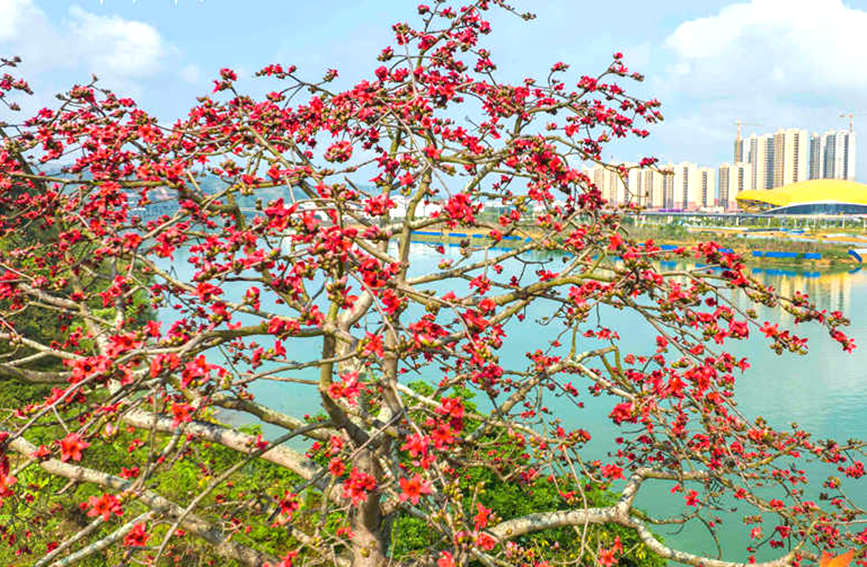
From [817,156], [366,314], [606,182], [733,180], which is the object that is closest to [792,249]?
[606,182]

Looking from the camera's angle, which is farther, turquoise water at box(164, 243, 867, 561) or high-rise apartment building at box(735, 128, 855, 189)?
high-rise apartment building at box(735, 128, 855, 189)

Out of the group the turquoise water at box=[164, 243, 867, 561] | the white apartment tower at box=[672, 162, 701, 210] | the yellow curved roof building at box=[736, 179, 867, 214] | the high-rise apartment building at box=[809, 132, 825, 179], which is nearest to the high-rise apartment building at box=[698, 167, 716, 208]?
the white apartment tower at box=[672, 162, 701, 210]

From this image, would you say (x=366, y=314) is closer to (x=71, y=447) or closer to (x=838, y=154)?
(x=71, y=447)

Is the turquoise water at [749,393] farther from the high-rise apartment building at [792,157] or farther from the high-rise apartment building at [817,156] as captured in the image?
the high-rise apartment building at [817,156]

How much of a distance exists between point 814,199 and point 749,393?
75.8 metres

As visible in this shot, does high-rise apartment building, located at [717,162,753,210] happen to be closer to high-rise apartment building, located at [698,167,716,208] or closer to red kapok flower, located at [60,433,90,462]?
high-rise apartment building, located at [698,167,716,208]

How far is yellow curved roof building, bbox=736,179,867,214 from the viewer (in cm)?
7594

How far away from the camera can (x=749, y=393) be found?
14.9 metres

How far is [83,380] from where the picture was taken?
1.77 m

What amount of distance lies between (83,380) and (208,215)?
159 centimetres

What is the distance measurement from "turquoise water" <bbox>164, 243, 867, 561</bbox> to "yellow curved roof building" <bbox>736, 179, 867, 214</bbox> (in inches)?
2445

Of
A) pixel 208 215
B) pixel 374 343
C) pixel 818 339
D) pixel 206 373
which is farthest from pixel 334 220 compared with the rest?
pixel 818 339

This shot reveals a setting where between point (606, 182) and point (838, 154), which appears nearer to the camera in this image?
point (606, 182)

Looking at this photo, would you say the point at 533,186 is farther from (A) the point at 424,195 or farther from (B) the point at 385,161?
(B) the point at 385,161
